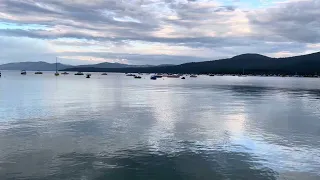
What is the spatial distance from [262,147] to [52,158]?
1196cm

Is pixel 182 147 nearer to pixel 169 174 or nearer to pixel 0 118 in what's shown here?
pixel 169 174

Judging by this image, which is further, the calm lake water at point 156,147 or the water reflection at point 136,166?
the calm lake water at point 156,147

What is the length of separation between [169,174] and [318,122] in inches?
809

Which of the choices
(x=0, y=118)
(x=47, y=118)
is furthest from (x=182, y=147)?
(x=0, y=118)

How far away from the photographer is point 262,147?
20875 millimetres

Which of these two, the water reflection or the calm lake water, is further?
the calm lake water

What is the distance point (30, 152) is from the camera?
18.9 meters

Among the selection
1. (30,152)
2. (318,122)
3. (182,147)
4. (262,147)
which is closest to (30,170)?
(30,152)

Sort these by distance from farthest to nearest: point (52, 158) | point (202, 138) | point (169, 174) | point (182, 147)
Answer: point (202, 138) → point (182, 147) → point (52, 158) → point (169, 174)

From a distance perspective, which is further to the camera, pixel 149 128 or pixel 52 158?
pixel 149 128

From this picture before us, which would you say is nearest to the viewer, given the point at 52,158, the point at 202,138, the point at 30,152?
the point at 52,158

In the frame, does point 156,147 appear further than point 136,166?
Yes

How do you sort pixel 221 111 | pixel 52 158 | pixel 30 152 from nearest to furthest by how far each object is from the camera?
1. pixel 52 158
2. pixel 30 152
3. pixel 221 111

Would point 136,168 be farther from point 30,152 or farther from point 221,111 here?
point 221,111
